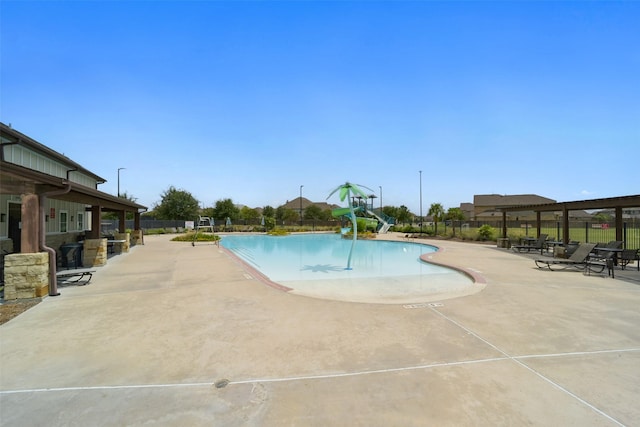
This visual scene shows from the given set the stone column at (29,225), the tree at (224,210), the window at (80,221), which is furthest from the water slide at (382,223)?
the stone column at (29,225)

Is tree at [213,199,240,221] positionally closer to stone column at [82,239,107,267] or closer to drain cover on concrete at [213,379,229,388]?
stone column at [82,239,107,267]

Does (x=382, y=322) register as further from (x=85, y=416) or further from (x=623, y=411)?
(x=85, y=416)

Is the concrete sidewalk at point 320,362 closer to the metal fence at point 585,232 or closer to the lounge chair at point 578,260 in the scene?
the lounge chair at point 578,260

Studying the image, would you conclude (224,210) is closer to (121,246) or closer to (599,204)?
(121,246)

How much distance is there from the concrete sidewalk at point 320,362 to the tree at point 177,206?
4386cm

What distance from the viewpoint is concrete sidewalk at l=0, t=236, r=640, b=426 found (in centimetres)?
297

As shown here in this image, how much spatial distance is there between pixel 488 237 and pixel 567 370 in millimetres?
23416

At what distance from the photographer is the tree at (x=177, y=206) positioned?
4822 centimetres

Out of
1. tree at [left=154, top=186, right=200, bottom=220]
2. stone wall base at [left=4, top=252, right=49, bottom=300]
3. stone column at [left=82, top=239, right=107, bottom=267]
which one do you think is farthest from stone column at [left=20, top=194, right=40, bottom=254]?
tree at [left=154, top=186, right=200, bottom=220]

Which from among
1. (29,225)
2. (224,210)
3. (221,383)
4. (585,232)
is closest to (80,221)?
(29,225)

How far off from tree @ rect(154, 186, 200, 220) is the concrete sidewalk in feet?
144

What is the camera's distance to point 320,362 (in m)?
3.99

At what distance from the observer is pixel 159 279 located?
9.54m

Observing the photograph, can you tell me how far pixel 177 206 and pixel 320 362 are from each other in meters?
49.5
